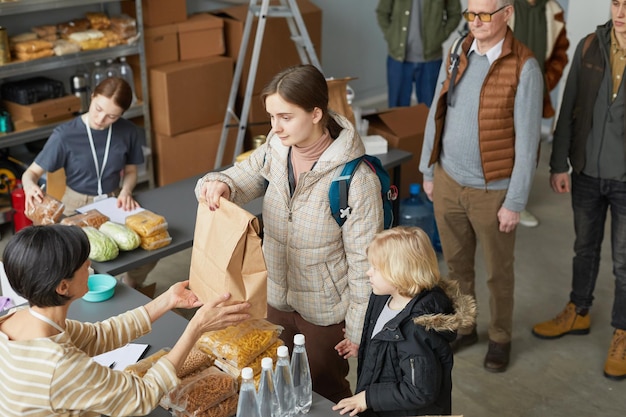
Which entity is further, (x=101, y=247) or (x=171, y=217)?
(x=171, y=217)

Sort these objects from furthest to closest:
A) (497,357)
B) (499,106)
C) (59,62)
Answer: (59,62) → (497,357) → (499,106)

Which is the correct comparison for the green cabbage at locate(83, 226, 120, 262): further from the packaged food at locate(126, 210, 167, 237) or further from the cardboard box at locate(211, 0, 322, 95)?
the cardboard box at locate(211, 0, 322, 95)

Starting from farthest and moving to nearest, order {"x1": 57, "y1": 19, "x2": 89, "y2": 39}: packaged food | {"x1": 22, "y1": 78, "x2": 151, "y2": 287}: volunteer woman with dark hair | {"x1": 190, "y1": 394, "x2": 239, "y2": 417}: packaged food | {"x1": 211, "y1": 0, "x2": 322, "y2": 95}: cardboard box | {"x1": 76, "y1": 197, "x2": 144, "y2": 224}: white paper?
{"x1": 211, "y1": 0, "x2": 322, "y2": 95}: cardboard box, {"x1": 57, "y1": 19, "x2": 89, "y2": 39}: packaged food, {"x1": 22, "y1": 78, "x2": 151, "y2": 287}: volunteer woman with dark hair, {"x1": 76, "y1": 197, "x2": 144, "y2": 224}: white paper, {"x1": 190, "y1": 394, "x2": 239, "y2": 417}: packaged food

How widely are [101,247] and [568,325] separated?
236cm

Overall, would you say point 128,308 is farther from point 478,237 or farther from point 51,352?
point 478,237

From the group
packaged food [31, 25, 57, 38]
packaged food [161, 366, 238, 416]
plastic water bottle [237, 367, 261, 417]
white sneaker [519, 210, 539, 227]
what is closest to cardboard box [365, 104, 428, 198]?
white sneaker [519, 210, 539, 227]

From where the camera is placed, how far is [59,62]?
4852 millimetres

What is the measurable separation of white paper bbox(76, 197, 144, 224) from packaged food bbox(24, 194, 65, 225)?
11cm

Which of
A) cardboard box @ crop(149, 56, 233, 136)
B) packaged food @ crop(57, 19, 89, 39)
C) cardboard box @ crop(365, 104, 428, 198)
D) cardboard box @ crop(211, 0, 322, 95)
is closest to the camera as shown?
cardboard box @ crop(365, 104, 428, 198)

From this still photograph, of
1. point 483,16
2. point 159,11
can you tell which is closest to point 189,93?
point 159,11

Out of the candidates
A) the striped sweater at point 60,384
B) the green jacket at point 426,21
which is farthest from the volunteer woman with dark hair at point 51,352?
the green jacket at point 426,21

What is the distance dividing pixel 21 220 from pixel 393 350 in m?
3.19

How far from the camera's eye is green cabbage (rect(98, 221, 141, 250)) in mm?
3010

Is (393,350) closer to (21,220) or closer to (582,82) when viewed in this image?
(582,82)
